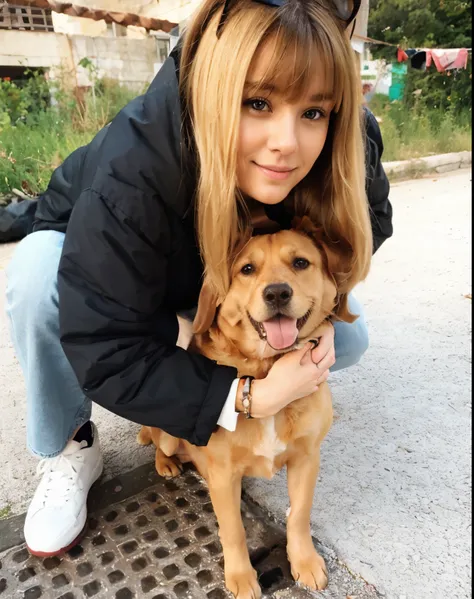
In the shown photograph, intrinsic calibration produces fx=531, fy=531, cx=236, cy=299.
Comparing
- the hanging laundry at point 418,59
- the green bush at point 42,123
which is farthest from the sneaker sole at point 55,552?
the hanging laundry at point 418,59

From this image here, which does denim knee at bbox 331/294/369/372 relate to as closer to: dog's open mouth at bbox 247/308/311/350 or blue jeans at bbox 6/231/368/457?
dog's open mouth at bbox 247/308/311/350

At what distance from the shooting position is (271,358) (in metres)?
1.47

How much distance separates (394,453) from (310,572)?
25.4 inches

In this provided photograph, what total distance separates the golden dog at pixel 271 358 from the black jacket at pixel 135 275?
0.37 ft

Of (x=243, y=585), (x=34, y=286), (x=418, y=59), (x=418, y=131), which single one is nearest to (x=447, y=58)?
(x=418, y=59)

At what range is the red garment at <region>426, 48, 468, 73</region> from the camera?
880 centimetres

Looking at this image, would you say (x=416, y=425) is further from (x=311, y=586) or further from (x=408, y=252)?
(x=408, y=252)

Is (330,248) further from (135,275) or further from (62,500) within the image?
(62,500)

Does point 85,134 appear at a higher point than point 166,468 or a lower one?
higher

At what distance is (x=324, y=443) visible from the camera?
6.44 feet

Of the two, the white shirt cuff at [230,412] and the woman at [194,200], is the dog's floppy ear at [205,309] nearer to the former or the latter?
the woman at [194,200]

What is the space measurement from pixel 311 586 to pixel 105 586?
1.78ft

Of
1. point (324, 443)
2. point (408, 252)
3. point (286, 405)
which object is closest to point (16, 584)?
point (286, 405)

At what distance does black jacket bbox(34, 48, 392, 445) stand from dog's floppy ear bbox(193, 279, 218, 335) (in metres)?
0.11
